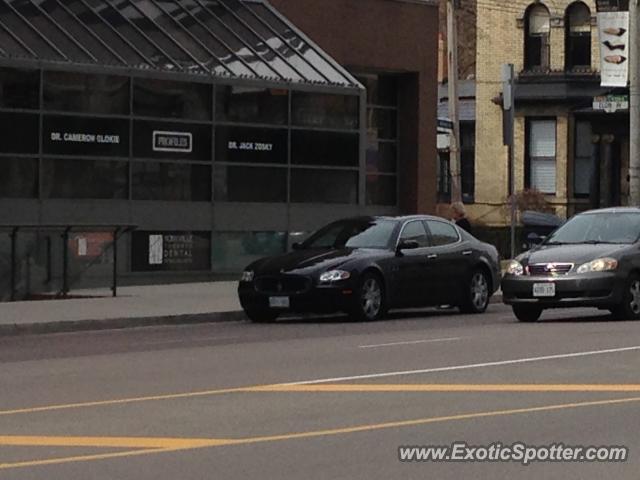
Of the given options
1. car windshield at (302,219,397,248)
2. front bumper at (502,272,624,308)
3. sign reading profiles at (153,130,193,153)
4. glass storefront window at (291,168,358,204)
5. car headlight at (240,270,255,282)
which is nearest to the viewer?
front bumper at (502,272,624,308)

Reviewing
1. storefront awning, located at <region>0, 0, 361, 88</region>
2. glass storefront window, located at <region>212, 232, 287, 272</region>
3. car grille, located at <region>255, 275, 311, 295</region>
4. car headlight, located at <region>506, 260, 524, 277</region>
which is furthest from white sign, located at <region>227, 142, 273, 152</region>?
car headlight, located at <region>506, 260, 524, 277</region>

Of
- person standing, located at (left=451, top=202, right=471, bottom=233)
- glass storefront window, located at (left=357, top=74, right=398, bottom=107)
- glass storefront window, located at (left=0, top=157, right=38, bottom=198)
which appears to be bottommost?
person standing, located at (left=451, top=202, right=471, bottom=233)

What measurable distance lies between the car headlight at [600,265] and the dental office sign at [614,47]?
10.9 metres

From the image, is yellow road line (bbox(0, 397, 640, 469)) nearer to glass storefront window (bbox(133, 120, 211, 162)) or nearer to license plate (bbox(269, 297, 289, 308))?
license plate (bbox(269, 297, 289, 308))

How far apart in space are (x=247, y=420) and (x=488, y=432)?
1.82 meters

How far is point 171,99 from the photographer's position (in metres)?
32.5

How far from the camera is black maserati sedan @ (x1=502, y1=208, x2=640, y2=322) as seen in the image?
74.9 feet

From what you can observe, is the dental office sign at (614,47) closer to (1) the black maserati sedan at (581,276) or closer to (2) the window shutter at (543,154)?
(1) the black maserati sedan at (581,276)

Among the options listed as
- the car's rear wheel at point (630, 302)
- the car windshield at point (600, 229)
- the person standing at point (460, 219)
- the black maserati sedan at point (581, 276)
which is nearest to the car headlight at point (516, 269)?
the black maserati sedan at point (581, 276)

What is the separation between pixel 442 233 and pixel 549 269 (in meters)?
3.38

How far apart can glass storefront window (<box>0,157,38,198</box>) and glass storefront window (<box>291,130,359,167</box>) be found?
20.2 ft

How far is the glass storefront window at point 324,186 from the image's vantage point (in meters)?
35.0

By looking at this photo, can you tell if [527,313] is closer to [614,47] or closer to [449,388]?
[449,388]

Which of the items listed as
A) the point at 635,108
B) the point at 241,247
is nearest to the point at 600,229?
the point at 635,108
